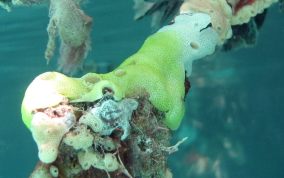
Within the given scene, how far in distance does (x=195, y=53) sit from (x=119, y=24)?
16.2ft

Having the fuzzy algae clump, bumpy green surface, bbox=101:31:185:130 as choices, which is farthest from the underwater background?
the fuzzy algae clump

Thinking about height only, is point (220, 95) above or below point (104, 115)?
below

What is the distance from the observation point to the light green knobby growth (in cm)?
194

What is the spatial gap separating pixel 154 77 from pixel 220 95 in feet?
19.5

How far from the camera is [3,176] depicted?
39.7 ft

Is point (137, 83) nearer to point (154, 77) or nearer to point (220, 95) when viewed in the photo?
point (154, 77)

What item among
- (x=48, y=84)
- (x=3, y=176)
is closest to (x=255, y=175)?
(x=48, y=84)

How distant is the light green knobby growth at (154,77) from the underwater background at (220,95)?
162 inches

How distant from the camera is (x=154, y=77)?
242 cm

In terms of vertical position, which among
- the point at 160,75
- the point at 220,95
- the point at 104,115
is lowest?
the point at 220,95

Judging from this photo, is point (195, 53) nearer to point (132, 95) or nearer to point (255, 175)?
point (132, 95)

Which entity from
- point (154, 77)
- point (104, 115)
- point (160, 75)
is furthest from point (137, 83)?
point (104, 115)

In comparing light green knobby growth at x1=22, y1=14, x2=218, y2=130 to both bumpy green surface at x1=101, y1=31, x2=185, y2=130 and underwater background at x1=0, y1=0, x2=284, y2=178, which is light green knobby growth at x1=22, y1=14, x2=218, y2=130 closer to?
bumpy green surface at x1=101, y1=31, x2=185, y2=130

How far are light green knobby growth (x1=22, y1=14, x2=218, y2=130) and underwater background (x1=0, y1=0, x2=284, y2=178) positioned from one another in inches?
162
